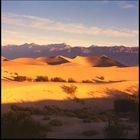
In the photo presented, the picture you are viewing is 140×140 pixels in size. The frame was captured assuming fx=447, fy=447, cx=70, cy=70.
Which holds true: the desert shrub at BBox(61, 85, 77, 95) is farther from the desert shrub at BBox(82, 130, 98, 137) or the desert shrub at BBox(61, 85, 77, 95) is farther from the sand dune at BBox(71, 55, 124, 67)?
the sand dune at BBox(71, 55, 124, 67)

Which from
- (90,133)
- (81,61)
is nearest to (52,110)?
(90,133)

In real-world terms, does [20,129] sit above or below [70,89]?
below

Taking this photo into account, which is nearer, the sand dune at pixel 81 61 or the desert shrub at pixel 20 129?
the desert shrub at pixel 20 129

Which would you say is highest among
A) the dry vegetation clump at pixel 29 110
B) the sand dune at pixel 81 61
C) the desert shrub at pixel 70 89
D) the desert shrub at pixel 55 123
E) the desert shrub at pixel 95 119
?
the sand dune at pixel 81 61

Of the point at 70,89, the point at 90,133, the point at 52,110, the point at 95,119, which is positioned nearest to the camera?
the point at 90,133

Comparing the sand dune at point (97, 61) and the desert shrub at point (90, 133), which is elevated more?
the sand dune at point (97, 61)

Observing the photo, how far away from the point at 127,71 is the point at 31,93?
79.0ft

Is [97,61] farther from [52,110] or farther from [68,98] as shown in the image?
[52,110]

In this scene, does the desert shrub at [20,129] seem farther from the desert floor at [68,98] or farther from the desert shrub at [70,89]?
the desert shrub at [70,89]

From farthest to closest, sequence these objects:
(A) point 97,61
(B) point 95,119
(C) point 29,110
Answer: (A) point 97,61
(C) point 29,110
(B) point 95,119

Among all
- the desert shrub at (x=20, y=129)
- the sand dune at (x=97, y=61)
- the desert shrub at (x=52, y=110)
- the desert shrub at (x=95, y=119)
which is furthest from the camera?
the sand dune at (x=97, y=61)

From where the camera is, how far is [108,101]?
24828 mm

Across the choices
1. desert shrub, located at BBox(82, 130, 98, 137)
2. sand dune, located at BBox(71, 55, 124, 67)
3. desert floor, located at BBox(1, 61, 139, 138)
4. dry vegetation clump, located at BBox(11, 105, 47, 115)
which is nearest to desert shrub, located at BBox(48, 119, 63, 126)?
desert floor, located at BBox(1, 61, 139, 138)

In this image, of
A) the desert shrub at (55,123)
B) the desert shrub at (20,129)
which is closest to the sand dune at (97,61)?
the desert shrub at (55,123)
